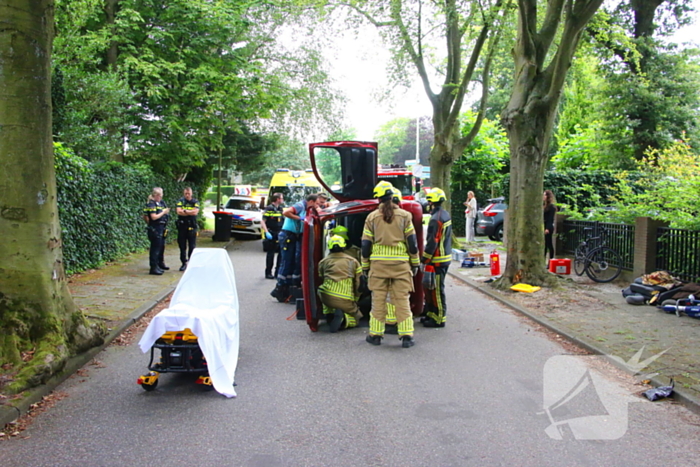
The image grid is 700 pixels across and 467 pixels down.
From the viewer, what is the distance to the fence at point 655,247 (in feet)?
34.0

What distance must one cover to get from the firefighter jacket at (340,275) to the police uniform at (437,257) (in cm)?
97

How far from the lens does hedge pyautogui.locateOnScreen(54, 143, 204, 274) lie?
11.5m

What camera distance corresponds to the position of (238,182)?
7319cm

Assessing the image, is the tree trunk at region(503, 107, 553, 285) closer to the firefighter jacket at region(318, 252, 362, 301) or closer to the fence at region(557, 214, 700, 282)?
the fence at region(557, 214, 700, 282)

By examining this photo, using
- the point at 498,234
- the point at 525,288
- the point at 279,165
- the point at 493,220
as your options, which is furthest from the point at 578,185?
the point at 279,165

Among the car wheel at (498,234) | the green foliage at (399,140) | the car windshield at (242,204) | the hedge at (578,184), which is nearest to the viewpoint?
the hedge at (578,184)

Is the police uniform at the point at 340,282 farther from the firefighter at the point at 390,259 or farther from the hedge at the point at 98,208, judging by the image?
the hedge at the point at 98,208

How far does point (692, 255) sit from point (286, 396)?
8452 mm

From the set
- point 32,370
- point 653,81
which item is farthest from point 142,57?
point 653,81

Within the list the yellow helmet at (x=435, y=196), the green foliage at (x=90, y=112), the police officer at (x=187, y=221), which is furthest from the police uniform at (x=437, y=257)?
the green foliage at (x=90, y=112)

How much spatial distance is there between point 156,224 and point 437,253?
7.14 meters

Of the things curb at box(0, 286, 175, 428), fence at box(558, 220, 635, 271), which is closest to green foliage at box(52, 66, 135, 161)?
curb at box(0, 286, 175, 428)

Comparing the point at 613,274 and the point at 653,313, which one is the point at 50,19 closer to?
the point at 653,313

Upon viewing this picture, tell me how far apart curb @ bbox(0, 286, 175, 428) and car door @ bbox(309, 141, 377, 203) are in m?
3.72
